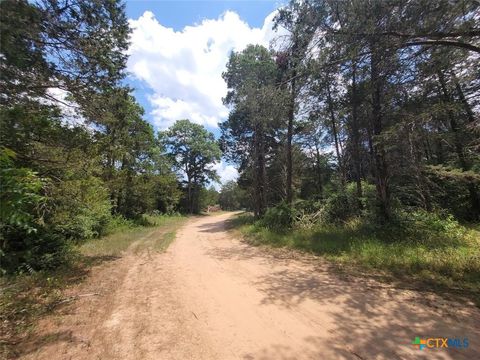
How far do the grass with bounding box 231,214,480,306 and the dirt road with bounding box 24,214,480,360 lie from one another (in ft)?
2.79

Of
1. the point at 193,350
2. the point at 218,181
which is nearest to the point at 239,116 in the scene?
the point at 193,350

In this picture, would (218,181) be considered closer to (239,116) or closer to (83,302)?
(239,116)

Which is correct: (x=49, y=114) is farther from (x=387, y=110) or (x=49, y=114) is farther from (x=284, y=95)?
(x=387, y=110)

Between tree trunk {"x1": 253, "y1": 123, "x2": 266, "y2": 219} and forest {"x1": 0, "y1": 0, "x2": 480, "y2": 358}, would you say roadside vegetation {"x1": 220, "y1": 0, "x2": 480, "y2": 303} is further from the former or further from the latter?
tree trunk {"x1": 253, "y1": 123, "x2": 266, "y2": 219}

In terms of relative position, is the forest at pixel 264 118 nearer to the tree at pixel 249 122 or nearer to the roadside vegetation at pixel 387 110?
the roadside vegetation at pixel 387 110

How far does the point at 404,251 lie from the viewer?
6922 mm

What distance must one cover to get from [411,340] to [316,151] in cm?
2899

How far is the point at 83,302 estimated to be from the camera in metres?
4.90

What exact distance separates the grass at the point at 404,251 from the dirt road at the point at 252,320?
0.85 metres

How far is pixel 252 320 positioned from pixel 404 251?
16.4ft

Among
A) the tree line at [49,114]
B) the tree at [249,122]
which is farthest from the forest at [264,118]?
the tree at [249,122]

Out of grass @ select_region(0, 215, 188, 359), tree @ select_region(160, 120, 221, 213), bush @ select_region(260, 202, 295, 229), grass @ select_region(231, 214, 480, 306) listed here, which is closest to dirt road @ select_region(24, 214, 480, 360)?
grass @ select_region(0, 215, 188, 359)

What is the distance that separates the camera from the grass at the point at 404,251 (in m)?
5.36

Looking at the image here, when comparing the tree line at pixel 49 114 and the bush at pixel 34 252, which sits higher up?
the tree line at pixel 49 114
